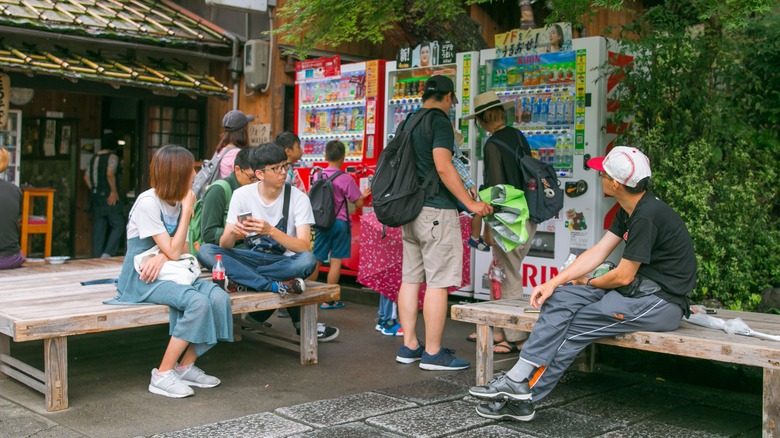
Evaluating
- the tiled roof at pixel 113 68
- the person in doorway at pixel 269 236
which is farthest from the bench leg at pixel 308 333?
the tiled roof at pixel 113 68

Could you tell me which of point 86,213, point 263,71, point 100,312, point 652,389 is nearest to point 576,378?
point 652,389

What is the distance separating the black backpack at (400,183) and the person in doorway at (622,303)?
146cm

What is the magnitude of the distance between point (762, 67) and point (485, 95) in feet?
8.27

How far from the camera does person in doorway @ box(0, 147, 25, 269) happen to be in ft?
20.7

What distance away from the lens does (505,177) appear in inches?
239

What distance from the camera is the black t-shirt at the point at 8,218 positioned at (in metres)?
6.31

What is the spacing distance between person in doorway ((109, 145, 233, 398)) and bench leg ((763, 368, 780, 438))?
305 centimetres

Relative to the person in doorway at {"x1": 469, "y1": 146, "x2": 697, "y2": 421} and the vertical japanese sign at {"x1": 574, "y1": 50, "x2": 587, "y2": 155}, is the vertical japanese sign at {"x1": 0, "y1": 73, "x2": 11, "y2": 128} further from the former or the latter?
the person in doorway at {"x1": 469, "y1": 146, "x2": 697, "y2": 421}

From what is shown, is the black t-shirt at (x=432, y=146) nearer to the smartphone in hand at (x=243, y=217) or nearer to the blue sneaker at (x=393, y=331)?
the smartphone in hand at (x=243, y=217)

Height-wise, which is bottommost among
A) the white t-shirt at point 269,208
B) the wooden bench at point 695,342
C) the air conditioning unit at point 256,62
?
Answer: the wooden bench at point 695,342

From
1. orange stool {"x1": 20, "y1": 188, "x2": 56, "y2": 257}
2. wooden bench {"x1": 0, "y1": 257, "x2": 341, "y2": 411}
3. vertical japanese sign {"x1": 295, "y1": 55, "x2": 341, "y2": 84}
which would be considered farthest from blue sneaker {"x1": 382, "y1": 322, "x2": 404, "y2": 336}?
orange stool {"x1": 20, "y1": 188, "x2": 56, "y2": 257}

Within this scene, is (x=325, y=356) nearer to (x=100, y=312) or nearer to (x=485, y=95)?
(x=100, y=312)

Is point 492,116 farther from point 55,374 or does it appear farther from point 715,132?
point 55,374

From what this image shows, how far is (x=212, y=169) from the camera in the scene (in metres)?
6.64
